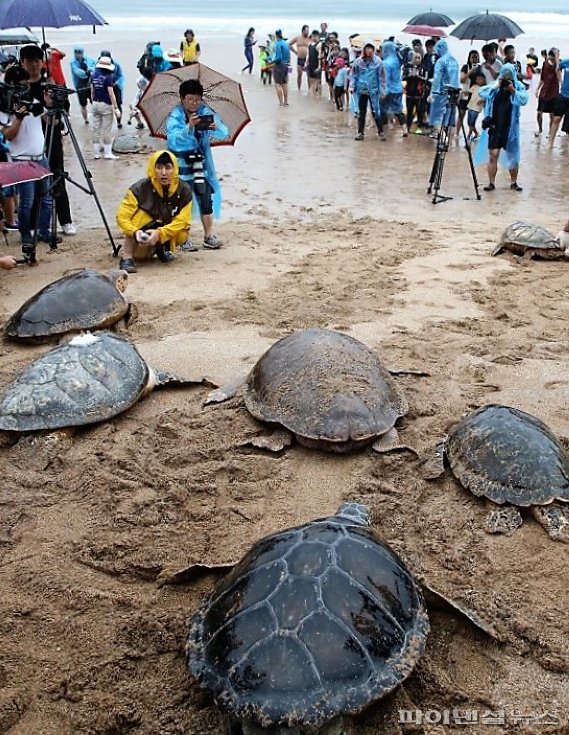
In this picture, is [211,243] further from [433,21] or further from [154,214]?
[433,21]

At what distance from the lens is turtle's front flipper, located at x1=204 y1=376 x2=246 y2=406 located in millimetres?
3559

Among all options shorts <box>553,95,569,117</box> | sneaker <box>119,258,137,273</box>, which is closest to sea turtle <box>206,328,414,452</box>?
sneaker <box>119,258,137,273</box>

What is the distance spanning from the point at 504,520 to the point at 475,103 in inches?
368

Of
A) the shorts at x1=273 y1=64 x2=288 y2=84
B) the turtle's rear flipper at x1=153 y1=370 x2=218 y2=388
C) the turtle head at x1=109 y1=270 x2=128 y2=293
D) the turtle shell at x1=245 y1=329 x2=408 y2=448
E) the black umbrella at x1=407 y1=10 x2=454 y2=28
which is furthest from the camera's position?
the shorts at x1=273 y1=64 x2=288 y2=84

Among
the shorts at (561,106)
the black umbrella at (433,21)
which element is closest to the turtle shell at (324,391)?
the shorts at (561,106)

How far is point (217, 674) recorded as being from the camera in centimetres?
183

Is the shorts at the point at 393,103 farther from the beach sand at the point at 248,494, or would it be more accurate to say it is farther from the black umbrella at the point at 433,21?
the beach sand at the point at 248,494

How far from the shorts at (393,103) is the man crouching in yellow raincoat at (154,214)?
818cm

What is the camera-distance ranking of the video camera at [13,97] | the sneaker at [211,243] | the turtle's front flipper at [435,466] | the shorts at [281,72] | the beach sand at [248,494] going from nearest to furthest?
the beach sand at [248,494] → the turtle's front flipper at [435,466] → the video camera at [13,97] → the sneaker at [211,243] → the shorts at [281,72]

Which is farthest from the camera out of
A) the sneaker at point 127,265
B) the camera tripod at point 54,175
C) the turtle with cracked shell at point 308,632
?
the camera tripod at point 54,175

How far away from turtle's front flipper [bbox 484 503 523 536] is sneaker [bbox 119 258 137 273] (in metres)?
4.00

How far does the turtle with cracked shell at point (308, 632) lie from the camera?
5.70 ft

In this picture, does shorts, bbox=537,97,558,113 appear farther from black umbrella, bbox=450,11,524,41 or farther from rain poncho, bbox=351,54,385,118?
rain poncho, bbox=351,54,385,118

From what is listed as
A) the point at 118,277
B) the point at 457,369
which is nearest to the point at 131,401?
the point at 118,277
